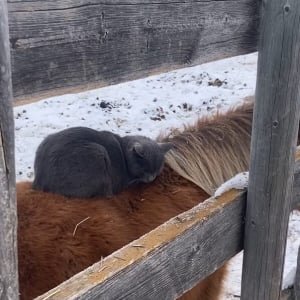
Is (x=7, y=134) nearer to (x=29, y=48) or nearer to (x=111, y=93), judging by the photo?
(x=29, y=48)

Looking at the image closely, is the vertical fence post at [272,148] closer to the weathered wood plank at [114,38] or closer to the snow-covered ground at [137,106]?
the weathered wood plank at [114,38]

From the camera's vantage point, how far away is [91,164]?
2.53 m

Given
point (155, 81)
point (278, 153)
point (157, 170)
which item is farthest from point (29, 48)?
point (155, 81)

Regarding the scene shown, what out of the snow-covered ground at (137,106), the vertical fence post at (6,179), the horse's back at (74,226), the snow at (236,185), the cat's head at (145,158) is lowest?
the snow-covered ground at (137,106)

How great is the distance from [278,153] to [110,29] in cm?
82

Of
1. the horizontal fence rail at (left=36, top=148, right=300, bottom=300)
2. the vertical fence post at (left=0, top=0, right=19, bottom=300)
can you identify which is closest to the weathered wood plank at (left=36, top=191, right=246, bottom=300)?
the horizontal fence rail at (left=36, top=148, right=300, bottom=300)

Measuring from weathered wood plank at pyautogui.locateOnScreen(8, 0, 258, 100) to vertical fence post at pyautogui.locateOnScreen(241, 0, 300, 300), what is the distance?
0.34 feet

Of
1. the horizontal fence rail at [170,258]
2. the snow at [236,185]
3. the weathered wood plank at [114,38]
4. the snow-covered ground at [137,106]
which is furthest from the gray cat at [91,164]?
the snow-covered ground at [137,106]

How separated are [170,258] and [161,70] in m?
0.59

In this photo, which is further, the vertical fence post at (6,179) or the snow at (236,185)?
the snow at (236,185)

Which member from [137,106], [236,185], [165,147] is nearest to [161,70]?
[236,185]

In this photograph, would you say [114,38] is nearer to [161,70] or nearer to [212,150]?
[161,70]

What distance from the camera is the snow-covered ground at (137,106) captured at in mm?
6012

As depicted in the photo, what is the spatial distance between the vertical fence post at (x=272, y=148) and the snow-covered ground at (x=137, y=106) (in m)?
2.70
